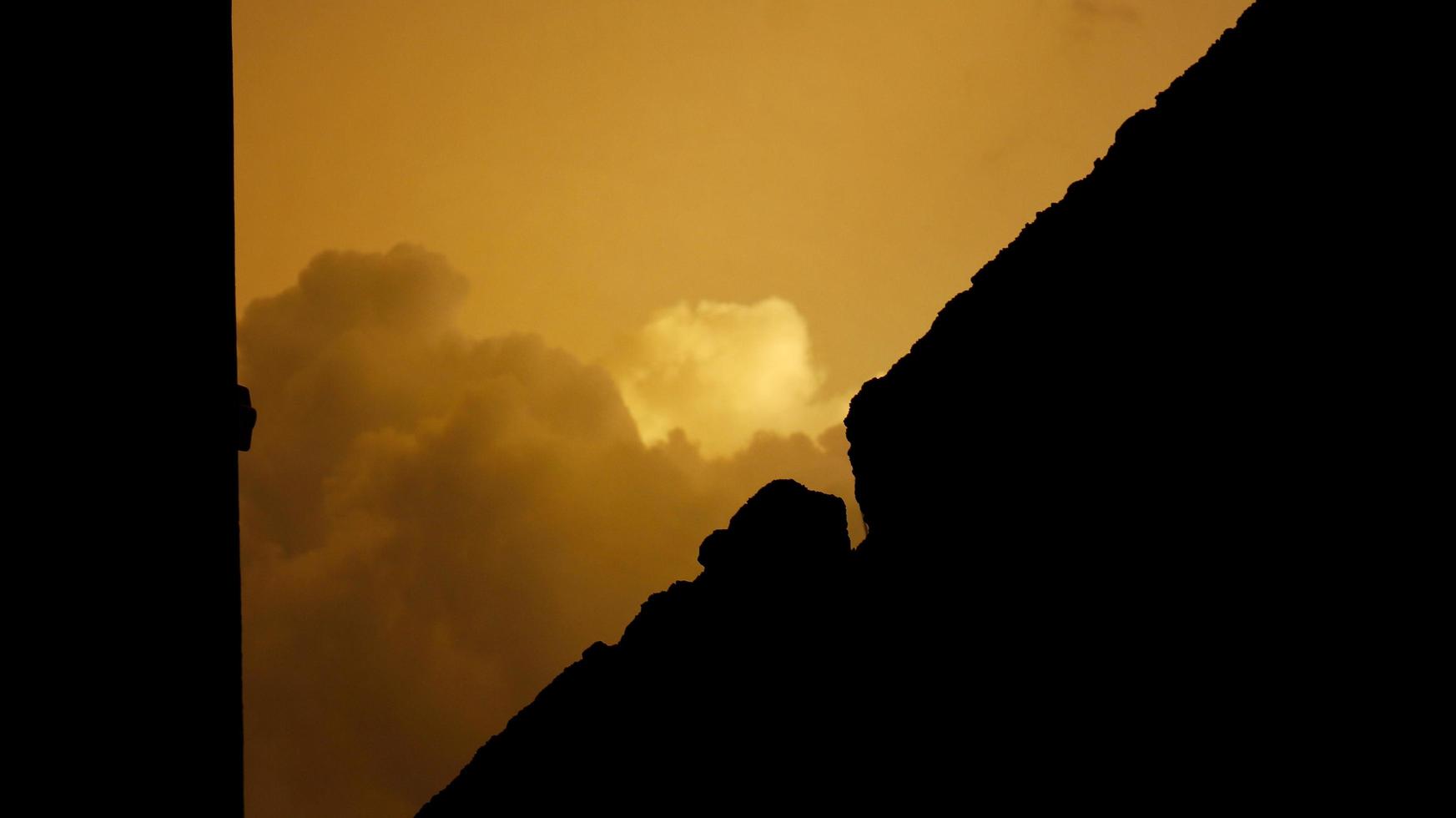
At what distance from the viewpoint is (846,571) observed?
15.6m

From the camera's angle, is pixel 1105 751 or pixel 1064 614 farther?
pixel 1064 614

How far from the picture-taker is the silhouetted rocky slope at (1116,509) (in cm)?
687

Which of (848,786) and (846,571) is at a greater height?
(846,571)

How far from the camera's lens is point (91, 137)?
240 centimetres

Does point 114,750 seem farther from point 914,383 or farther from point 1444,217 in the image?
point 914,383

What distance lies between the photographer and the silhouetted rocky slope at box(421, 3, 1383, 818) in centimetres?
687

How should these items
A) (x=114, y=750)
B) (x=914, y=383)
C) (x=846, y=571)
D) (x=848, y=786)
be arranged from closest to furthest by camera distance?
(x=114, y=750), (x=848, y=786), (x=914, y=383), (x=846, y=571)

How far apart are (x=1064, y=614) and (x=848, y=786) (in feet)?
10.3

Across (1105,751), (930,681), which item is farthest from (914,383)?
(1105,751)

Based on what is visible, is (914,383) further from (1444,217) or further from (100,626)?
(100,626)

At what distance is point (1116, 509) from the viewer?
8781 mm

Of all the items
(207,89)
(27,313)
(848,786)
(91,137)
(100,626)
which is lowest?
(848,786)

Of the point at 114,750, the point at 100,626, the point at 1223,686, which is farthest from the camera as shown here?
the point at 1223,686

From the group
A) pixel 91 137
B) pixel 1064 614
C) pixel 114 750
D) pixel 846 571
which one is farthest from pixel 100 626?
pixel 846 571
